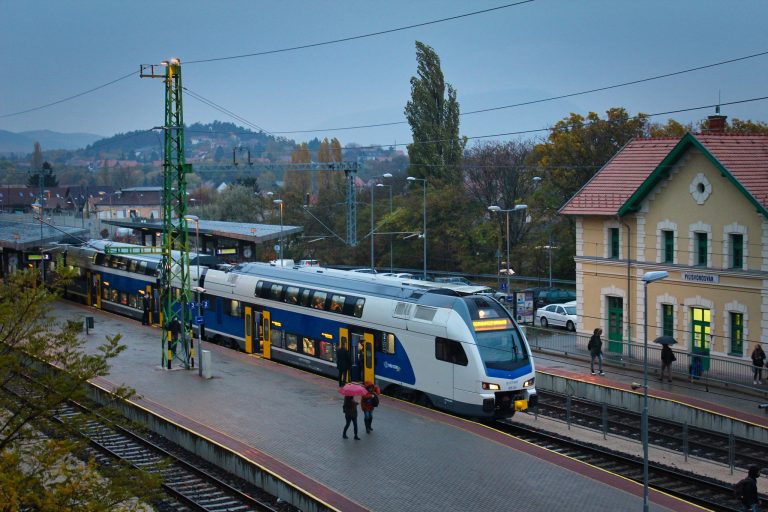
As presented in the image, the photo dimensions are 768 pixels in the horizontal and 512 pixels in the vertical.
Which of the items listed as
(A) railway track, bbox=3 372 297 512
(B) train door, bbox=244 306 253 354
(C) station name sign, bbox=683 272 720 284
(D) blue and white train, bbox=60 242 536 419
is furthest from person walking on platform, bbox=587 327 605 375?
(A) railway track, bbox=3 372 297 512

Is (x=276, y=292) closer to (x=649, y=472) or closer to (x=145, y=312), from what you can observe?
(x=145, y=312)

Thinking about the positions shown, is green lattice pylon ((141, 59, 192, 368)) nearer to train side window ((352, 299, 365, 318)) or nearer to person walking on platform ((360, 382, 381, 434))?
train side window ((352, 299, 365, 318))

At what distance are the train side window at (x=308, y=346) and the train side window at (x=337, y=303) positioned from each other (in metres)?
1.91

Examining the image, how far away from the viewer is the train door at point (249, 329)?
33.3m

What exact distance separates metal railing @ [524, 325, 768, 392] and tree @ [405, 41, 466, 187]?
31.4 meters

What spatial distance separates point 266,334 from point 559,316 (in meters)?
15.3

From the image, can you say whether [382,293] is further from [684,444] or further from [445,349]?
[684,444]

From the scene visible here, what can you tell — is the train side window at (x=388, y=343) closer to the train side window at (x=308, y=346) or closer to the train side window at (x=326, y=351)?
the train side window at (x=326, y=351)

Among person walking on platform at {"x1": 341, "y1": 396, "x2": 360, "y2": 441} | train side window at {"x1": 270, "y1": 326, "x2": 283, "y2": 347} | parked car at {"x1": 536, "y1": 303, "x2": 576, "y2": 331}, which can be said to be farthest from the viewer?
parked car at {"x1": 536, "y1": 303, "x2": 576, "y2": 331}

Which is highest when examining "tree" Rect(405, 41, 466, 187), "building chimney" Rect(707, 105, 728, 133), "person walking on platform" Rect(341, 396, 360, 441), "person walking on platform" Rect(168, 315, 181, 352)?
"tree" Rect(405, 41, 466, 187)

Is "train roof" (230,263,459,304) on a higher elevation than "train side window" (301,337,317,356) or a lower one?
higher

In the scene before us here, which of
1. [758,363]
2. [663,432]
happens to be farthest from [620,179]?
[663,432]

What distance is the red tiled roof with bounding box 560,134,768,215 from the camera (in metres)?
29.6

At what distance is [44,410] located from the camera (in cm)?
1159
